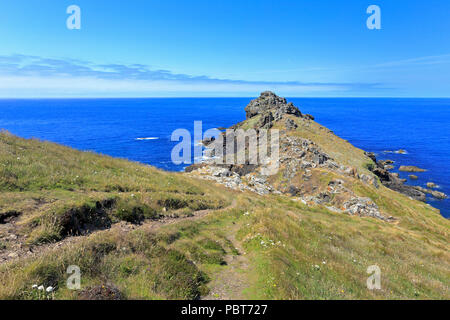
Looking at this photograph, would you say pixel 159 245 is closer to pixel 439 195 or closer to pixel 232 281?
pixel 232 281

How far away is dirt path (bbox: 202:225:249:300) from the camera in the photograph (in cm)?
961

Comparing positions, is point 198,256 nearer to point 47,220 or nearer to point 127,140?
point 47,220

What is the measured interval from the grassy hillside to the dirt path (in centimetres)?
5

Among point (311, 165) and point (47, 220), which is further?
point (311, 165)

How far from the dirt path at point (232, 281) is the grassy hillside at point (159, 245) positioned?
5 cm

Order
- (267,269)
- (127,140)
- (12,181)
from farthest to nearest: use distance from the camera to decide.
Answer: (127,140) → (12,181) → (267,269)

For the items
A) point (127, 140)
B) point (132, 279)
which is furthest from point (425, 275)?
point (127, 140)

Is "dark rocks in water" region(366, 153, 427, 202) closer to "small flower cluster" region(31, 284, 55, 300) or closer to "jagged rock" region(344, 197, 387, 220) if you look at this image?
"jagged rock" region(344, 197, 387, 220)

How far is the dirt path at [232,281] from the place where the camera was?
378 inches

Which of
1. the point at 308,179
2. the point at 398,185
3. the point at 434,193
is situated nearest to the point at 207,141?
the point at 308,179

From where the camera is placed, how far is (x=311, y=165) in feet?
168

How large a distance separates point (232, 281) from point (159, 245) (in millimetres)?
3873

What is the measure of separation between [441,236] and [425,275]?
24.9 metres
